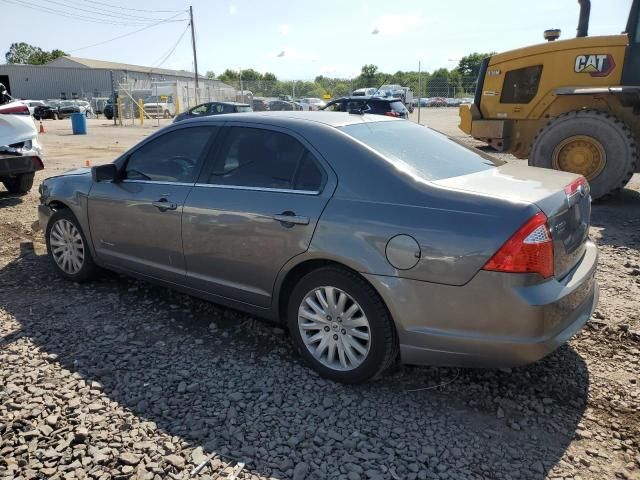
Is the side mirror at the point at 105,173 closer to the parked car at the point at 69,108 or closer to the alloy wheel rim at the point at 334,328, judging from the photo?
the alloy wheel rim at the point at 334,328

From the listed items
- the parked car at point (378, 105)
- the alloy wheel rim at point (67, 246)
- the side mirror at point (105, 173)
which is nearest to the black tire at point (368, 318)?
the side mirror at point (105, 173)

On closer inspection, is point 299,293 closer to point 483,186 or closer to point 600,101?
point 483,186

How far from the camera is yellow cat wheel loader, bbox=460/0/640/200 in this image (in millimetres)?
7530

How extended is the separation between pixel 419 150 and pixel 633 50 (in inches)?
246

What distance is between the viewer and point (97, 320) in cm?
403

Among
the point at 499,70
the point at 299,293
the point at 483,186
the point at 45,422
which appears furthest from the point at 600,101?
the point at 45,422

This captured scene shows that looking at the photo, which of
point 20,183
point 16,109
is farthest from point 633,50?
point 20,183

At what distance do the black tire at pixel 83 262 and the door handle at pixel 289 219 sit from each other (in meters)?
2.26

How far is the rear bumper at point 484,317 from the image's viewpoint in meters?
2.55

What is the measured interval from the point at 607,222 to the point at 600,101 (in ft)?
7.75

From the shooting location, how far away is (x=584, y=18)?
28.0ft

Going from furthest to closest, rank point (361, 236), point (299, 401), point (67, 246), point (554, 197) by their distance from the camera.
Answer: point (67, 246)
point (299, 401)
point (361, 236)
point (554, 197)

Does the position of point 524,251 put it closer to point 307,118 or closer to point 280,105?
point 307,118

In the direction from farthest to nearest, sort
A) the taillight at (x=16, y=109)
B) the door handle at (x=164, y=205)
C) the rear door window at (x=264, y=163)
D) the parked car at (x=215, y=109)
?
the parked car at (x=215, y=109) < the taillight at (x=16, y=109) < the door handle at (x=164, y=205) < the rear door window at (x=264, y=163)
